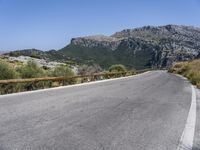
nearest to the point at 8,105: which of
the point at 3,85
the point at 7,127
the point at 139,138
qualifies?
the point at 7,127

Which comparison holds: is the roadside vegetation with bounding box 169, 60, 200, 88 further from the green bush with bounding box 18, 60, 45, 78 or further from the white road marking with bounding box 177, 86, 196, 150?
the white road marking with bounding box 177, 86, 196, 150

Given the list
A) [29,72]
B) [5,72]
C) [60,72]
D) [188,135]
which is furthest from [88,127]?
[60,72]

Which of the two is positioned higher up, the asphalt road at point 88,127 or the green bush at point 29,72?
the asphalt road at point 88,127

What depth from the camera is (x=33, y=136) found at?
7.39 m

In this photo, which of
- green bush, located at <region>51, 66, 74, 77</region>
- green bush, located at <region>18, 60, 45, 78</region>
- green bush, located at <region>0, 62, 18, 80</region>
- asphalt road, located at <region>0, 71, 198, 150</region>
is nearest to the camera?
asphalt road, located at <region>0, 71, 198, 150</region>

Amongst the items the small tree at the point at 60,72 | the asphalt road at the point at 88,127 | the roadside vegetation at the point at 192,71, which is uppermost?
the asphalt road at the point at 88,127

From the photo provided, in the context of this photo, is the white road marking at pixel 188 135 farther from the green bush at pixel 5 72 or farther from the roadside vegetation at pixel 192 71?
the roadside vegetation at pixel 192 71

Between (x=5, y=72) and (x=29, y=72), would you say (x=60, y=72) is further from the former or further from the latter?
(x=5, y=72)

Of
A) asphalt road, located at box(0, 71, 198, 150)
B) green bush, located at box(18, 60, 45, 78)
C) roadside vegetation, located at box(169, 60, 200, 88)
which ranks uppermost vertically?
asphalt road, located at box(0, 71, 198, 150)

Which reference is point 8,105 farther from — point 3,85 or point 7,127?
point 3,85

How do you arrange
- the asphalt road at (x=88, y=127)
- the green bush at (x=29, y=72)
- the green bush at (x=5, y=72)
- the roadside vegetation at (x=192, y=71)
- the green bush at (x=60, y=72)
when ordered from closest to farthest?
1. the asphalt road at (x=88, y=127)
2. the green bush at (x=5, y=72)
3. the green bush at (x=29, y=72)
4. the green bush at (x=60, y=72)
5. the roadside vegetation at (x=192, y=71)

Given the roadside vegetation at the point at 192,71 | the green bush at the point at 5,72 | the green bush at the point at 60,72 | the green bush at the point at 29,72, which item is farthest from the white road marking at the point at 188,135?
the green bush at the point at 60,72

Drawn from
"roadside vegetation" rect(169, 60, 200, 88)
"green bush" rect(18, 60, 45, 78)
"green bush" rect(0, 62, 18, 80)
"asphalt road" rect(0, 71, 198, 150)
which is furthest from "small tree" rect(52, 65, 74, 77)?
"asphalt road" rect(0, 71, 198, 150)

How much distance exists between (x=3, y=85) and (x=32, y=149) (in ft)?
43.7
